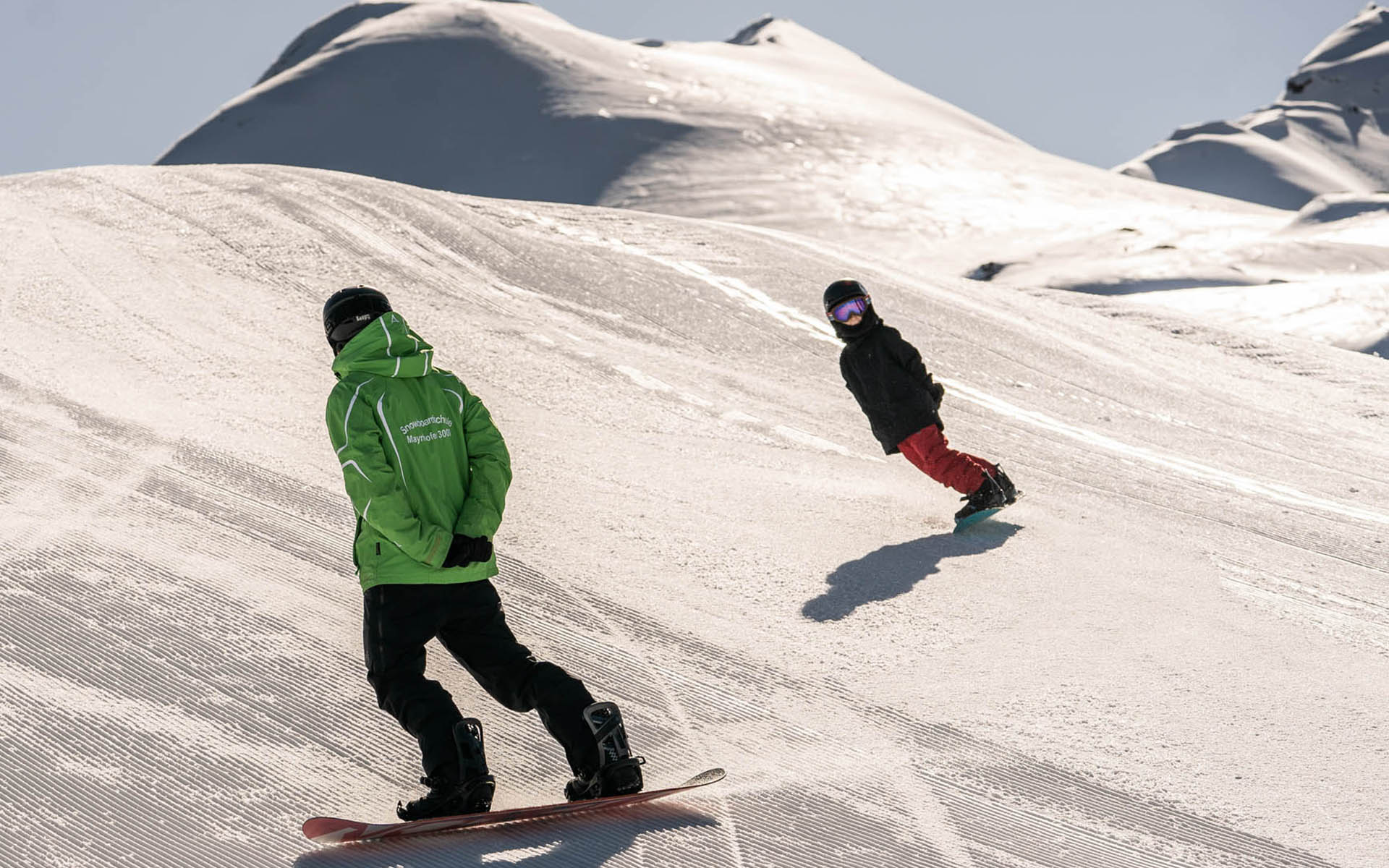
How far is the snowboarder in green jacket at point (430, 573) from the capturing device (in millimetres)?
3209

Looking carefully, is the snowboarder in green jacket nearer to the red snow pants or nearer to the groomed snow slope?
the groomed snow slope

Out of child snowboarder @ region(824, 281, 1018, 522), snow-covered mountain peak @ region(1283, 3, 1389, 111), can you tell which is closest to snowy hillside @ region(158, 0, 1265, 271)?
child snowboarder @ region(824, 281, 1018, 522)

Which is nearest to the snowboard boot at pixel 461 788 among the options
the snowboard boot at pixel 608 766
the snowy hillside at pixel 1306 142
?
the snowboard boot at pixel 608 766

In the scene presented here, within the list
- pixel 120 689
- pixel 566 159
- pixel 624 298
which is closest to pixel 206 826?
pixel 120 689

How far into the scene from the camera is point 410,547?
10.5ft

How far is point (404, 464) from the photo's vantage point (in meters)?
3.35

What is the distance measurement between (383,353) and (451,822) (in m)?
1.39

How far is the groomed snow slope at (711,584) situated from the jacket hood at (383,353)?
1343 mm

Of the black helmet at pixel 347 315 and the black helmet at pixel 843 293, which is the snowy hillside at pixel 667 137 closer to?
the black helmet at pixel 843 293

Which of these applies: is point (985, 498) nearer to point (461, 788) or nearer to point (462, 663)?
point (462, 663)

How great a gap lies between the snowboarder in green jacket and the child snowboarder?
9.48 feet

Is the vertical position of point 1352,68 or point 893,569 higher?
point 1352,68

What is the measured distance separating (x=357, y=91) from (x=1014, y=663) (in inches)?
2337

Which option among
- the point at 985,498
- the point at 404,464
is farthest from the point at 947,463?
the point at 404,464
